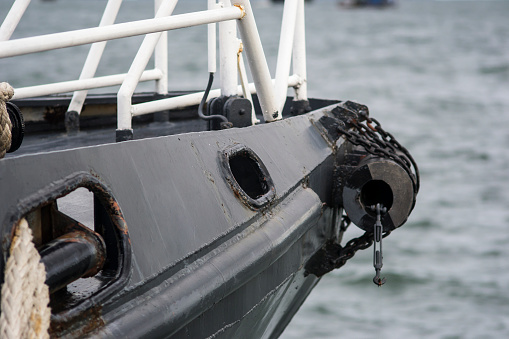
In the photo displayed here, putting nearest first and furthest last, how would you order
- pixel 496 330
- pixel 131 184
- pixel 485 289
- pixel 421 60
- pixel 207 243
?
1. pixel 131 184
2. pixel 207 243
3. pixel 496 330
4. pixel 485 289
5. pixel 421 60

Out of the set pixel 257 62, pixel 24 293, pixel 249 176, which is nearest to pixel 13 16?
pixel 257 62

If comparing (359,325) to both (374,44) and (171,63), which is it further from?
(374,44)

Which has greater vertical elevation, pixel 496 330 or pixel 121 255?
pixel 121 255

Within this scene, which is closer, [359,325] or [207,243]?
[207,243]

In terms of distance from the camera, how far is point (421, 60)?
34.8 m

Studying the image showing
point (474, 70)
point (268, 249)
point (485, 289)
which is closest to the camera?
point (268, 249)

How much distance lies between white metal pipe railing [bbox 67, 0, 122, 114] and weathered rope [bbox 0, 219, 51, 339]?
189 centimetres

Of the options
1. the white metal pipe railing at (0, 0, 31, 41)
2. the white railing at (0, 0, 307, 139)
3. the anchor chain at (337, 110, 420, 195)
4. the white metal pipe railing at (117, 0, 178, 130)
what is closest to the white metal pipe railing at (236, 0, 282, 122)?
the white railing at (0, 0, 307, 139)

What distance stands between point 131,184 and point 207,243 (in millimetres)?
353

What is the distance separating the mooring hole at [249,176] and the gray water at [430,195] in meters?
4.10

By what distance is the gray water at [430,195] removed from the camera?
7.05m

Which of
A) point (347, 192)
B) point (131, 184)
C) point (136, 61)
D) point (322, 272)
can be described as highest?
point (136, 61)

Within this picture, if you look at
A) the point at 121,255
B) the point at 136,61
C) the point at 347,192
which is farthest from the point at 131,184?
the point at 347,192

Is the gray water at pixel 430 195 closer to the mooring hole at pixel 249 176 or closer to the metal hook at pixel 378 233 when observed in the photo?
the metal hook at pixel 378 233
